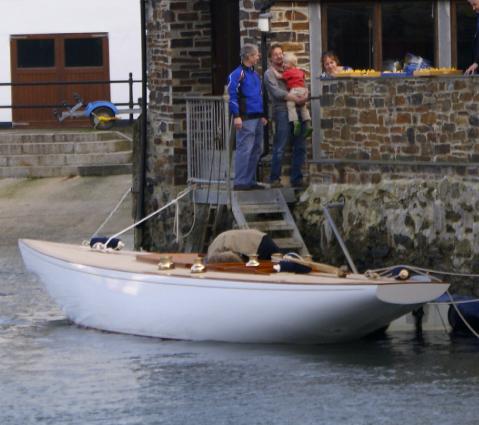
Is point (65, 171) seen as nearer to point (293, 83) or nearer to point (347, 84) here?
point (293, 83)

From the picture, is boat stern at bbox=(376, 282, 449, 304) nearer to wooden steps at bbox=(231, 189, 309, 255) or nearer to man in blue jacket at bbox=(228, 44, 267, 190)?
wooden steps at bbox=(231, 189, 309, 255)

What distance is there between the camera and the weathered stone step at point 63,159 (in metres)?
31.1

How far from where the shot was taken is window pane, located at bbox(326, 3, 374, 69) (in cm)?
2230

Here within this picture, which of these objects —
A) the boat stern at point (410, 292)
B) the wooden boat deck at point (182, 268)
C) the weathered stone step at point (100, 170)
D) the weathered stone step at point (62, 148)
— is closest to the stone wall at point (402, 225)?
the wooden boat deck at point (182, 268)

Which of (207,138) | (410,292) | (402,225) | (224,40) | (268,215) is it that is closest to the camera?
(410,292)

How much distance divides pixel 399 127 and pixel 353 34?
6.66 feet

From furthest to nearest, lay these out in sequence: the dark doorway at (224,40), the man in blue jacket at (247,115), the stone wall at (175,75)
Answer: the stone wall at (175,75) < the dark doorway at (224,40) < the man in blue jacket at (247,115)

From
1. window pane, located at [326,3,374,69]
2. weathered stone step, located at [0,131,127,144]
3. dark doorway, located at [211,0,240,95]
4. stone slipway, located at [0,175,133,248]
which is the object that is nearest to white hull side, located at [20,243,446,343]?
window pane, located at [326,3,374,69]

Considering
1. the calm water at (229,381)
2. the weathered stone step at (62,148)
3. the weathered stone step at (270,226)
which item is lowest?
the calm water at (229,381)

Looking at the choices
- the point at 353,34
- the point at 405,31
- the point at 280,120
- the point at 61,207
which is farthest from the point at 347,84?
the point at 61,207

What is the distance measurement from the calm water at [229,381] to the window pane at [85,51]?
46.1ft

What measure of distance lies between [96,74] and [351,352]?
638 inches

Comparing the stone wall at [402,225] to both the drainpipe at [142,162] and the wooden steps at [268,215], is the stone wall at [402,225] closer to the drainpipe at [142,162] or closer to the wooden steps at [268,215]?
the wooden steps at [268,215]

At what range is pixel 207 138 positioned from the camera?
23.4m
